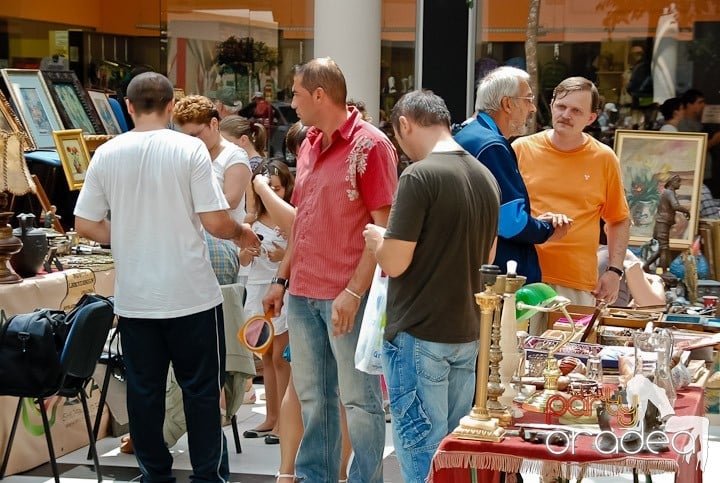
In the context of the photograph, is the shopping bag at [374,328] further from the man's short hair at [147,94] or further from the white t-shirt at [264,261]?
the white t-shirt at [264,261]

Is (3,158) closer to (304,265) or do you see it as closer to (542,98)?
(304,265)

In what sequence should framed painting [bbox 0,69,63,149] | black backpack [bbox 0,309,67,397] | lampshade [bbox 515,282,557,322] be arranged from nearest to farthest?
lampshade [bbox 515,282,557,322] < black backpack [bbox 0,309,67,397] < framed painting [bbox 0,69,63,149]

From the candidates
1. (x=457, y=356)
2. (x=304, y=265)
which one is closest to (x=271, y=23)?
(x=304, y=265)

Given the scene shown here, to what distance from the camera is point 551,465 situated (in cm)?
324

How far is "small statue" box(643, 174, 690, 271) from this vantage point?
782cm

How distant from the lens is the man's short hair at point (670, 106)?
8648mm

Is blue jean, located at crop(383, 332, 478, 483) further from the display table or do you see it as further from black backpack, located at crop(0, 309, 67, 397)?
the display table

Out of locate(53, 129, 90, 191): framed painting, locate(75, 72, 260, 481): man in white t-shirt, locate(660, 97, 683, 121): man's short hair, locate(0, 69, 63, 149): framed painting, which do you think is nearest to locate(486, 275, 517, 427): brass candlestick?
locate(75, 72, 260, 481): man in white t-shirt

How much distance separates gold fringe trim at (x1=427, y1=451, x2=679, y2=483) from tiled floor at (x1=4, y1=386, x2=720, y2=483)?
84.3 inches

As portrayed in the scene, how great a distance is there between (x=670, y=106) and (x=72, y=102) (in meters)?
4.60

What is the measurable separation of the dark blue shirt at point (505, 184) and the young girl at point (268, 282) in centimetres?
124

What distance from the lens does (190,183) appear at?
4734 millimetres

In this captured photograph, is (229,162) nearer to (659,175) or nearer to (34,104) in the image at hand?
(34,104)

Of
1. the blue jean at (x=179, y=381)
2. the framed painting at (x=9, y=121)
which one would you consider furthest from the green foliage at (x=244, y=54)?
the blue jean at (x=179, y=381)
